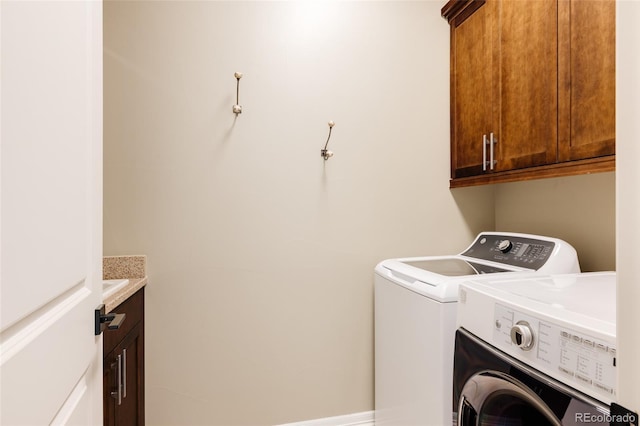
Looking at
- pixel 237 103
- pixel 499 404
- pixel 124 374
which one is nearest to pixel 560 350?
pixel 499 404

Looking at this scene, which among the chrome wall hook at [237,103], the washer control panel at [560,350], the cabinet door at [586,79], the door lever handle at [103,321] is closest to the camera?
the washer control panel at [560,350]

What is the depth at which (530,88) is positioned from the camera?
4.44ft

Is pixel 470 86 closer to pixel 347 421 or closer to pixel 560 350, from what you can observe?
pixel 560 350

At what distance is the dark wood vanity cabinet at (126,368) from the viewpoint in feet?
3.55

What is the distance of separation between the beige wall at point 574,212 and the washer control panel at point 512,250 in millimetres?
190

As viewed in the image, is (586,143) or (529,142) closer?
(586,143)

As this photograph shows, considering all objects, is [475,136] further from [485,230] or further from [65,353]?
[65,353]

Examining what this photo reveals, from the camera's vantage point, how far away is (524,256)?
4.86ft

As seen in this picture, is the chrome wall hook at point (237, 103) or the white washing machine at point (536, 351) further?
the chrome wall hook at point (237, 103)

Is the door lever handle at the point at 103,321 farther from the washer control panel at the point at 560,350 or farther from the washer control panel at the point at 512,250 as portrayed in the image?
the washer control panel at the point at 512,250

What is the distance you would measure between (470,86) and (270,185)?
1.13 m

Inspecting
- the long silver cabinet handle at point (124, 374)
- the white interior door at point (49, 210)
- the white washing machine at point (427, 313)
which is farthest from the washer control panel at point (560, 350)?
the long silver cabinet handle at point (124, 374)

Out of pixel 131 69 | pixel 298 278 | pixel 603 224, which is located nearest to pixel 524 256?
pixel 603 224

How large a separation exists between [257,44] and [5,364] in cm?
159
